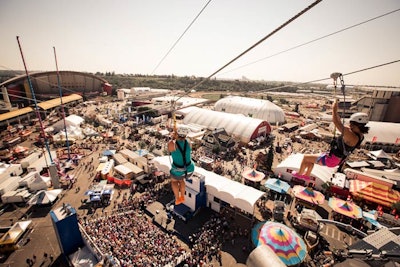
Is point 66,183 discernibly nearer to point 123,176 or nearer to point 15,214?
point 15,214

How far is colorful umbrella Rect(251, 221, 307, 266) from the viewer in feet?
44.0

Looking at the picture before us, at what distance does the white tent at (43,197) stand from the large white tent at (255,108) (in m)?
46.4

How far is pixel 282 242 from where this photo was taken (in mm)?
13953

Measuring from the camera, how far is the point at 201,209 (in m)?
20.2

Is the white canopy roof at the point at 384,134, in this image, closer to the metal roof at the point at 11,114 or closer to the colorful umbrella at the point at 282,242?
the colorful umbrella at the point at 282,242

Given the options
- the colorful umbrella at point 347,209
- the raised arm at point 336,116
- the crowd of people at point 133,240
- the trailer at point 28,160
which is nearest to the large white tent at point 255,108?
the colorful umbrella at point 347,209

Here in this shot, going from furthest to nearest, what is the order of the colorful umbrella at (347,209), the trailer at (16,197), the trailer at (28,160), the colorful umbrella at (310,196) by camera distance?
the trailer at (28,160)
the trailer at (16,197)
the colorful umbrella at (310,196)
the colorful umbrella at (347,209)

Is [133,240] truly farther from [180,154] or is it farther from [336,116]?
[336,116]

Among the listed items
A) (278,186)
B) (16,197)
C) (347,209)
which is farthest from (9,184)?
(347,209)

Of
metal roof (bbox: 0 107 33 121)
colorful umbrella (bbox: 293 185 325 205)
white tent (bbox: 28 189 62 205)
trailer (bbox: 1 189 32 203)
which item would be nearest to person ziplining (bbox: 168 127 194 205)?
colorful umbrella (bbox: 293 185 325 205)

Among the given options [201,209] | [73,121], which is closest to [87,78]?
[73,121]

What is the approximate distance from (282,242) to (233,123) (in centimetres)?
2949

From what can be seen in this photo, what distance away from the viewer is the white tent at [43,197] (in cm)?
1981

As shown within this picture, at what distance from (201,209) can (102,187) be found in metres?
11.6
